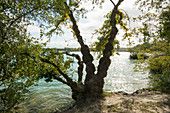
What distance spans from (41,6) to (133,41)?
26.3ft

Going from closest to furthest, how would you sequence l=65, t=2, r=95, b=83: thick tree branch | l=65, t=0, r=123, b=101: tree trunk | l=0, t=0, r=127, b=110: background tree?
l=0, t=0, r=127, b=110: background tree, l=65, t=0, r=123, b=101: tree trunk, l=65, t=2, r=95, b=83: thick tree branch

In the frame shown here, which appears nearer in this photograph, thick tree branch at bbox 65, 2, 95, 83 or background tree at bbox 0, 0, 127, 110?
background tree at bbox 0, 0, 127, 110

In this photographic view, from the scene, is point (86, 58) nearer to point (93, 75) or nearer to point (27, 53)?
point (93, 75)

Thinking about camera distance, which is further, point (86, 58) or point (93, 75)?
point (86, 58)

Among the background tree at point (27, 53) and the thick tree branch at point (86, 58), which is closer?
the background tree at point (27, 53)

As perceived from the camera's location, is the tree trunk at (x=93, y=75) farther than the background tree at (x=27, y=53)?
Yes

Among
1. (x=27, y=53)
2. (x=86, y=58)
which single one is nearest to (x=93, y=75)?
(x=86, y=58)

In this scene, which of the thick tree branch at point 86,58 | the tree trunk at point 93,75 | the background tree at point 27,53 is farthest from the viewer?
the thick tree branch at point 86,58

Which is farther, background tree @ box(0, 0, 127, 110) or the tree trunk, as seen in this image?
the tree trunk

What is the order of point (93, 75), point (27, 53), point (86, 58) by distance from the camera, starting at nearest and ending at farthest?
point (27, 53)
point (93, 75)
point (86, 58)

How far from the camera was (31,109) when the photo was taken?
29.8 feet

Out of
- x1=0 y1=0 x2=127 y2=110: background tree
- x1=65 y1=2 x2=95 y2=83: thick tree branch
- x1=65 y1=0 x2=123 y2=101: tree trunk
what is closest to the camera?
x1=0 y1=0 x2=127 y2=110: background tree

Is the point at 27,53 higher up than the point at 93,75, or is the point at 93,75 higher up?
the point at 27,53

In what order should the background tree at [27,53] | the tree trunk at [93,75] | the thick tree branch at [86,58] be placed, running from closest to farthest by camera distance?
the background tree at [27,53] → the tree trunk at [93,75] → the thick tree branch at [86,58]
